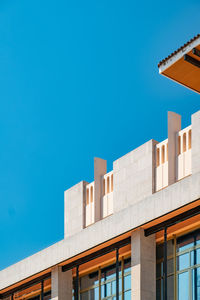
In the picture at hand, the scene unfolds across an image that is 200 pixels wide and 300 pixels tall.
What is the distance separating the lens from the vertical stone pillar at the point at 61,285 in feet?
102

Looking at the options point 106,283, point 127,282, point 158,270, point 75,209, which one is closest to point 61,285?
point 106,283

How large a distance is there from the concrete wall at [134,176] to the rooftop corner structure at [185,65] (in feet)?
34.9

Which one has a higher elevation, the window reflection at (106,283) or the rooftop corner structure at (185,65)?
the rooftop corner structure at (185,65)

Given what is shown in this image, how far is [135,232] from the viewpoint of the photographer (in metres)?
27.7

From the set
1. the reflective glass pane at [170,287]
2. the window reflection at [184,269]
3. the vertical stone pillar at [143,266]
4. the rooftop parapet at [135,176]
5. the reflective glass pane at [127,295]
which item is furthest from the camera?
the reflective glass pane at [127,295]

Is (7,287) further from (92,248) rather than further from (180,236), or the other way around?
(180,236)

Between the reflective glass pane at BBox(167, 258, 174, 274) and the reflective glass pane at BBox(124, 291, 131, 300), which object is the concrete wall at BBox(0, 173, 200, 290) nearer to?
the reflective glass pane at BBox(167, 258, 174, 274)

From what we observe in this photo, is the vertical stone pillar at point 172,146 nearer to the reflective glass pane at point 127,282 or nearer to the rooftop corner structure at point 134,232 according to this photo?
the rooftop corner structure at point 134,232

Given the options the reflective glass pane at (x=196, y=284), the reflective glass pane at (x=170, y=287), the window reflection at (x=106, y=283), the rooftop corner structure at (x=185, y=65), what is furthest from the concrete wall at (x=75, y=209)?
the rooftop corner structure at (x=185, y=65)

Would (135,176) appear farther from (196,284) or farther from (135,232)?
(196,284)

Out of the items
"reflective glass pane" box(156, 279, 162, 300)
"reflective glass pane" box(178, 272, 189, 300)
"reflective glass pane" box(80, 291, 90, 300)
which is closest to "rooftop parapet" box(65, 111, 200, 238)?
"reflective glass pane" box(80, 291, 90, 300)

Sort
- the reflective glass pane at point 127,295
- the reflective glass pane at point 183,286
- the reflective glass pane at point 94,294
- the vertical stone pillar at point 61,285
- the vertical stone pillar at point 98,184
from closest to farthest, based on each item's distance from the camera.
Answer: the reflective glass pane at point 183,286 → the reflective glass pane at point 127,295 → the reflective glass pane at point 94,294 → the vertical stone pillar at point 98,184 → the vertical stone pillar at point 61,285

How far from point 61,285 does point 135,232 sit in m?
4.92

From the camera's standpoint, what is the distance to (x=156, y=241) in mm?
27797
